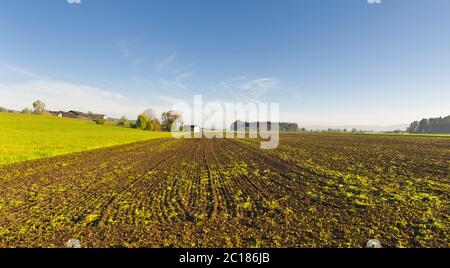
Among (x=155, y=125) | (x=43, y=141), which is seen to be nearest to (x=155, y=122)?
(x=155, y=125)

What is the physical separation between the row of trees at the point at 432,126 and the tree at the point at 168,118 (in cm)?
17691

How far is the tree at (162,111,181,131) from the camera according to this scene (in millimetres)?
109969

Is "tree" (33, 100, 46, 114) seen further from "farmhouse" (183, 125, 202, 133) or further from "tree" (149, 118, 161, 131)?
"farmhouse" (183, 125, 202, 133)

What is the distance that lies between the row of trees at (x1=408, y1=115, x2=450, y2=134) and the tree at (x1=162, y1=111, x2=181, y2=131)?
176908 mm

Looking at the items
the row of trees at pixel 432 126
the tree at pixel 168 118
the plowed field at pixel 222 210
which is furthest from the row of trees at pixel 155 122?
the row of trees at pixel 432 126

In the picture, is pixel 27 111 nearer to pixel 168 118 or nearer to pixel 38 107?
pixel 38 107

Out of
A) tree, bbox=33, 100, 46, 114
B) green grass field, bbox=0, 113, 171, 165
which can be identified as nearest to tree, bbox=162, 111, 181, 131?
green grass field, bbox=0, 113, 171, 165

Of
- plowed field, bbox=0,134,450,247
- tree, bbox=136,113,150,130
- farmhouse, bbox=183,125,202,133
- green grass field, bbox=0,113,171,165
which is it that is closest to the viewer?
plowed field, bbox=0,134,450,247

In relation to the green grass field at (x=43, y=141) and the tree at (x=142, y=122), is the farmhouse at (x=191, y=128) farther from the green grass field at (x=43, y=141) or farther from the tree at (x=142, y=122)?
the green grass field at (x=43, y=141)

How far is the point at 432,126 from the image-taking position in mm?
151625

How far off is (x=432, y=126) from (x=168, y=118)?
608 feet
